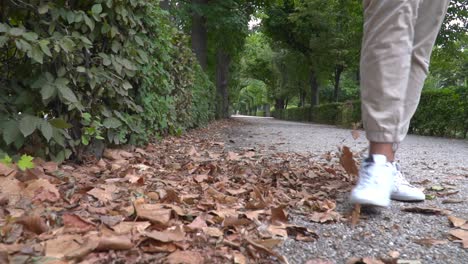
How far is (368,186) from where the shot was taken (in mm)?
A: 1565

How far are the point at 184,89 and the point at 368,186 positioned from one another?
15.3 feet

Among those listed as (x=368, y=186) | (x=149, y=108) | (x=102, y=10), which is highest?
(x=102, y=10)

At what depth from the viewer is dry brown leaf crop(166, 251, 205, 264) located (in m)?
1.03

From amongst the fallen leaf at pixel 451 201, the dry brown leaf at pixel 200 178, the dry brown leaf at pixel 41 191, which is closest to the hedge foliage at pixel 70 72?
the dry brown leaf at pixel 41 191

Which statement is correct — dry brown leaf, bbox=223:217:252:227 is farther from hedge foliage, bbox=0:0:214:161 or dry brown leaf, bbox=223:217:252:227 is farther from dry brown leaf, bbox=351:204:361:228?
hedge foliage, bbox=0:0:214:161

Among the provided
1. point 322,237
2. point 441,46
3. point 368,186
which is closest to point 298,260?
point 322,237

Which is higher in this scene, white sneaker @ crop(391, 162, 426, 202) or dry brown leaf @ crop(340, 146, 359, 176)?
dry brown leaf @ crop(340, 146, 359, 176)

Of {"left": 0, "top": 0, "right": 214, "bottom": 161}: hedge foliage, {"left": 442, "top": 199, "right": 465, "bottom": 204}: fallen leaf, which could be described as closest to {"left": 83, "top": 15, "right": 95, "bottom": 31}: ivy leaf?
{"left": 0, "top": 0, "right": 214, "bottom": 161}: hedge foliage

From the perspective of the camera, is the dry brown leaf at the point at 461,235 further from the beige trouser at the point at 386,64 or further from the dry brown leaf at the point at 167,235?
the dry brown leaf at the point at 167,235

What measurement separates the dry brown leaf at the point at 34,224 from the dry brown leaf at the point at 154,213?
30 centimetres

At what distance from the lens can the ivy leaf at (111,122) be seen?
2672mm

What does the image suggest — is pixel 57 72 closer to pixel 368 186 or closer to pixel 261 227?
pixel 261 227

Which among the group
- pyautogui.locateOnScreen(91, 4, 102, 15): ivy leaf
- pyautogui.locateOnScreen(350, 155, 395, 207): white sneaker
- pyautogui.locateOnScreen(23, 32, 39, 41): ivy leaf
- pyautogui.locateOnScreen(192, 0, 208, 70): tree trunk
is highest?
pyautogui.locateOnScreen(192, 0, 208, 70): tree trunk

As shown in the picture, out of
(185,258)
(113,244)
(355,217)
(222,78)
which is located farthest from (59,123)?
(222,78)
